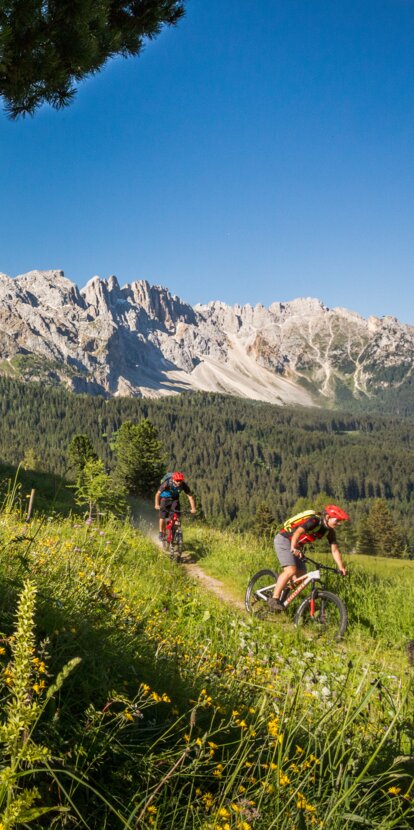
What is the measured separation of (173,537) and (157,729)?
44.6ft

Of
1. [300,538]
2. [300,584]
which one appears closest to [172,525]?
[300,584]

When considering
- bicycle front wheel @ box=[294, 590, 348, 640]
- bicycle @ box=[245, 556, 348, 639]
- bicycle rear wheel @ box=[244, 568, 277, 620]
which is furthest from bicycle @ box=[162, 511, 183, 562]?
bicycle front wheel @ box=[294, 590, 348, 640]

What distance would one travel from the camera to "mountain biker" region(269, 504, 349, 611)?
9.52m

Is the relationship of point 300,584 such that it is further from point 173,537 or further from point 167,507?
point 167,507

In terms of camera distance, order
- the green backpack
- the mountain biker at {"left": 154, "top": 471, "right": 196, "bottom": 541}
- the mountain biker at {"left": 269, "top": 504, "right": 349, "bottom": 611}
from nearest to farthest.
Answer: the mountain biker at {"left": 269, "top": 504, "right": 349, "bottom": 611}
the green backpack
the mountain biker at {"left": 154, "top": 471, "right": 196, "bottom": 541}

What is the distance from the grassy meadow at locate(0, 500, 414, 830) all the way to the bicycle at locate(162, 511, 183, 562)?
865 centimetres

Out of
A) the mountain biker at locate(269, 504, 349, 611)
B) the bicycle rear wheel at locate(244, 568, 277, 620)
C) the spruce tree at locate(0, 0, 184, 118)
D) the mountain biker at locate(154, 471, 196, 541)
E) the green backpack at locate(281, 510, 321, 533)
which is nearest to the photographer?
the spruce tree at locate(0, 0, 184, 118)

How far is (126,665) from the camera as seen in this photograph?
337 centimetres

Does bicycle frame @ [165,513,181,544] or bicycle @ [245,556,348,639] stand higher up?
bicycle frame @ [165,513,181,544]

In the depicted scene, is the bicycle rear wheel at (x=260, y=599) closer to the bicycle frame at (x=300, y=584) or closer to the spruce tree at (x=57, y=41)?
the bicycle frame at (x=300, y=584)

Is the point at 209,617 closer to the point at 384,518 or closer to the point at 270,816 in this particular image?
the point at 270,816

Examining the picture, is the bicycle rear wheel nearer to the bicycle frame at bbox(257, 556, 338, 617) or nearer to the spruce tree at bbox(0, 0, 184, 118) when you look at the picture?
the bicycle frame at bbox(257, 556, 338, 617)

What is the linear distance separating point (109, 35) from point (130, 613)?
37.2ft

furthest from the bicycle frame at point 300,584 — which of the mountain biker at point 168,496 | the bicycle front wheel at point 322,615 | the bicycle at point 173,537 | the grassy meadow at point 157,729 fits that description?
the mountain biker at point 168,496
